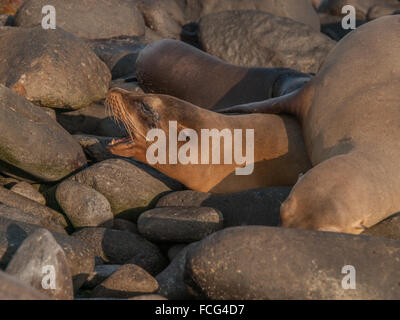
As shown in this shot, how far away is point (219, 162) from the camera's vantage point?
189 inches

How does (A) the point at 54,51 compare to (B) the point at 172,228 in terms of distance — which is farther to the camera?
(A) the point at 54,51

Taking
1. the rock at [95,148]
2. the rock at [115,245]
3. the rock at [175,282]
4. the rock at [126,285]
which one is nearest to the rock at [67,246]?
the rock at [126,285]

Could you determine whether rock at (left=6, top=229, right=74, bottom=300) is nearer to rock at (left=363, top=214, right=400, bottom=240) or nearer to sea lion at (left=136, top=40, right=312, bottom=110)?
rock at (left=363, top=214, right=400, bottom=240)

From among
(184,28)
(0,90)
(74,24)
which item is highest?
(0,90)

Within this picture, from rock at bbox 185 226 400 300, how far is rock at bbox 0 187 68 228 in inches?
57.8

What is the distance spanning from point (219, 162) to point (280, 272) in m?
1.81

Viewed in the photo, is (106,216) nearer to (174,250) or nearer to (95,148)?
(174,250)

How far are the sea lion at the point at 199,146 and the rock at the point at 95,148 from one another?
80cm

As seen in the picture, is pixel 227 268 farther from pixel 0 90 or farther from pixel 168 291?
pixel 0 90

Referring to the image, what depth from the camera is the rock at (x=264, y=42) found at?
9766mm

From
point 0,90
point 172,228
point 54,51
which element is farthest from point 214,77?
point 172,228

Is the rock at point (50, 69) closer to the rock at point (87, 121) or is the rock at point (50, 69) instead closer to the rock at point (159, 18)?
the rock at point (87, 121)

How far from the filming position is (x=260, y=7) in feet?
38.2

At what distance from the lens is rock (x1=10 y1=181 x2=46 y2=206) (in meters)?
4.72
